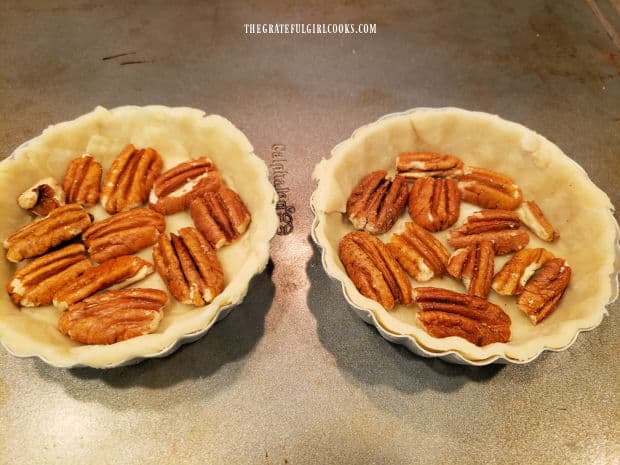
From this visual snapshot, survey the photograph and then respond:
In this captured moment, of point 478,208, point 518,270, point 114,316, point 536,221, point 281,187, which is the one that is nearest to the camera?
point 114,316

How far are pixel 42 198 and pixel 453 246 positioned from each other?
1251mm

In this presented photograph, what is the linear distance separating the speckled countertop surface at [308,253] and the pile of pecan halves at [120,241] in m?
0.18

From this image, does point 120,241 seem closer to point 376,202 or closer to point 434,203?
point 376,202

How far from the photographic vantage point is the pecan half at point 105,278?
3.98 feet

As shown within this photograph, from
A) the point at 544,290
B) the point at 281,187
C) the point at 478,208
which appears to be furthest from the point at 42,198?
the point at 544,290

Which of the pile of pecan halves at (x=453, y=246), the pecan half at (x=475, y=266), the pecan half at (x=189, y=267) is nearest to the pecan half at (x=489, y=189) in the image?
the pile of pecan halves at (x=453, y=246)

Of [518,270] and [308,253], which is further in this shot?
[308,253]

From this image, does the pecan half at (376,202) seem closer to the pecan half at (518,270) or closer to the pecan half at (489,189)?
Result: the pecan half at (489,189)

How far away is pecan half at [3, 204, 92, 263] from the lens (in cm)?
128

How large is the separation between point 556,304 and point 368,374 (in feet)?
1.82

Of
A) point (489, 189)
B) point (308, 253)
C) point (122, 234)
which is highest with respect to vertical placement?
point (489, 189)

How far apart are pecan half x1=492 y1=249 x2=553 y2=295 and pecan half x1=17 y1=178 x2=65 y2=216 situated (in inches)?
52.3

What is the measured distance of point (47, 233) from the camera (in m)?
1.30

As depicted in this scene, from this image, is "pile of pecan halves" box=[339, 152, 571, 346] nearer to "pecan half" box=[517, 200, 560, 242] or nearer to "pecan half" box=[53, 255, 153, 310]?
"pecan half" box=[517, 200, 560, 242]
